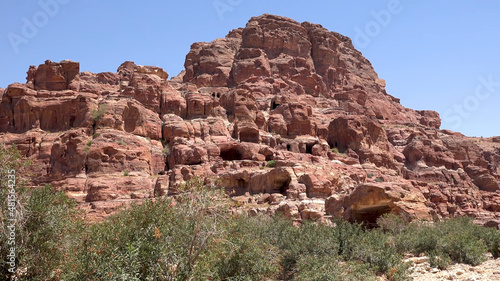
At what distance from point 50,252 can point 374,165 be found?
5767 cm

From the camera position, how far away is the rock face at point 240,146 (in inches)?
1585

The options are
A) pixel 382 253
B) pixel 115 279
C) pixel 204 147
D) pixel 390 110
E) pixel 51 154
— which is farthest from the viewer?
pixel 390 110

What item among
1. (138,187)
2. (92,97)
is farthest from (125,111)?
(138,187)

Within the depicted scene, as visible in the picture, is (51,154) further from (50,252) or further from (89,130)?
(50,252)

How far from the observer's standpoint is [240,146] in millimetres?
53719

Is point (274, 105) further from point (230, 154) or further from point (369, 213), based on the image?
point (369, 213)

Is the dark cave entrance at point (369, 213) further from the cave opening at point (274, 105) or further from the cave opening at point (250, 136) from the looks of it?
the cave opening at point (274, 105)

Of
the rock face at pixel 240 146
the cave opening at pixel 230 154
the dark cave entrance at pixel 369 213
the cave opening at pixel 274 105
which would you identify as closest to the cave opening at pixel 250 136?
the rock face at pixel 240 146

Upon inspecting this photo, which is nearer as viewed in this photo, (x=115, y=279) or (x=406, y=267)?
(x=115, y=279)

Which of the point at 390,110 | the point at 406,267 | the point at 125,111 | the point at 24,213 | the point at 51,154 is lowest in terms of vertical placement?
the point at 406,267

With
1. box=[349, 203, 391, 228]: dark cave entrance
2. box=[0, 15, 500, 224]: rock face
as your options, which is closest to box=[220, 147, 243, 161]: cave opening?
box=[0, 15, 500, 224]: rock face

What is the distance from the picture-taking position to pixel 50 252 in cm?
1603

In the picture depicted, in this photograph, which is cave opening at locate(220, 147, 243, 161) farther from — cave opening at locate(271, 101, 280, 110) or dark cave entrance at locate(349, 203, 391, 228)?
dark cave entrance at locate(349, 203, 391, 228)

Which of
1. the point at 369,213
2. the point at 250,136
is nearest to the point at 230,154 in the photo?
the point at 250,136
